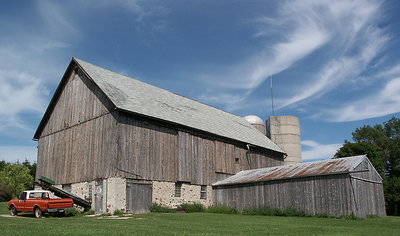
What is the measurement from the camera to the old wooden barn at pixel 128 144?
24125 millimetres

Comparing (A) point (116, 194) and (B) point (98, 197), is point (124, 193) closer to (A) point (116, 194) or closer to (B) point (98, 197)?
(A) point (116, 194)

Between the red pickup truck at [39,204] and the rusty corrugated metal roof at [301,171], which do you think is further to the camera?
the rusty corrugated metal roof at [301,171]

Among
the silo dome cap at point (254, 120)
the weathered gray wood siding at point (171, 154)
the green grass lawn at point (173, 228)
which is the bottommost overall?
the green grass lawn at point (173, 228)

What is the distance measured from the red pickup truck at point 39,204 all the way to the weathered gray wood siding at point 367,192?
17688mm

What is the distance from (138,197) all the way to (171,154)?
4.44 metres

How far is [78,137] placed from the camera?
2742cm

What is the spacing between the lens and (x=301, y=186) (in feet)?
79.4

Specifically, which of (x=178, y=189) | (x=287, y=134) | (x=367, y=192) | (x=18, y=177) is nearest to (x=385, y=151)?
(x=287, y=134)

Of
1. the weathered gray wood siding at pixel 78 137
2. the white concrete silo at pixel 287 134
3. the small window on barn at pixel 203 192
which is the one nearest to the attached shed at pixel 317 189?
the small window on barn at pixel 203 192

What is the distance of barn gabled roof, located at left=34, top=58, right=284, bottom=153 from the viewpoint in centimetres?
2603

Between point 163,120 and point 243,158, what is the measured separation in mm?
11086

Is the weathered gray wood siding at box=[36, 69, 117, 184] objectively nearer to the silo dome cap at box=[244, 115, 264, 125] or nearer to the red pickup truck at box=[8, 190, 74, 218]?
the red pickup truck at box=[8, 190, 74, 218]

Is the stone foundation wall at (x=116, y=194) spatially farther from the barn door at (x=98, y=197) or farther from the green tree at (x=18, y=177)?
the green tree at (x=18, y=177)

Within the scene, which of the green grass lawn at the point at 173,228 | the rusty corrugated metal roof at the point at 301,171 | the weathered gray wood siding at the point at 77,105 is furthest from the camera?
the weathered gray wood siding at the point at 77,105
